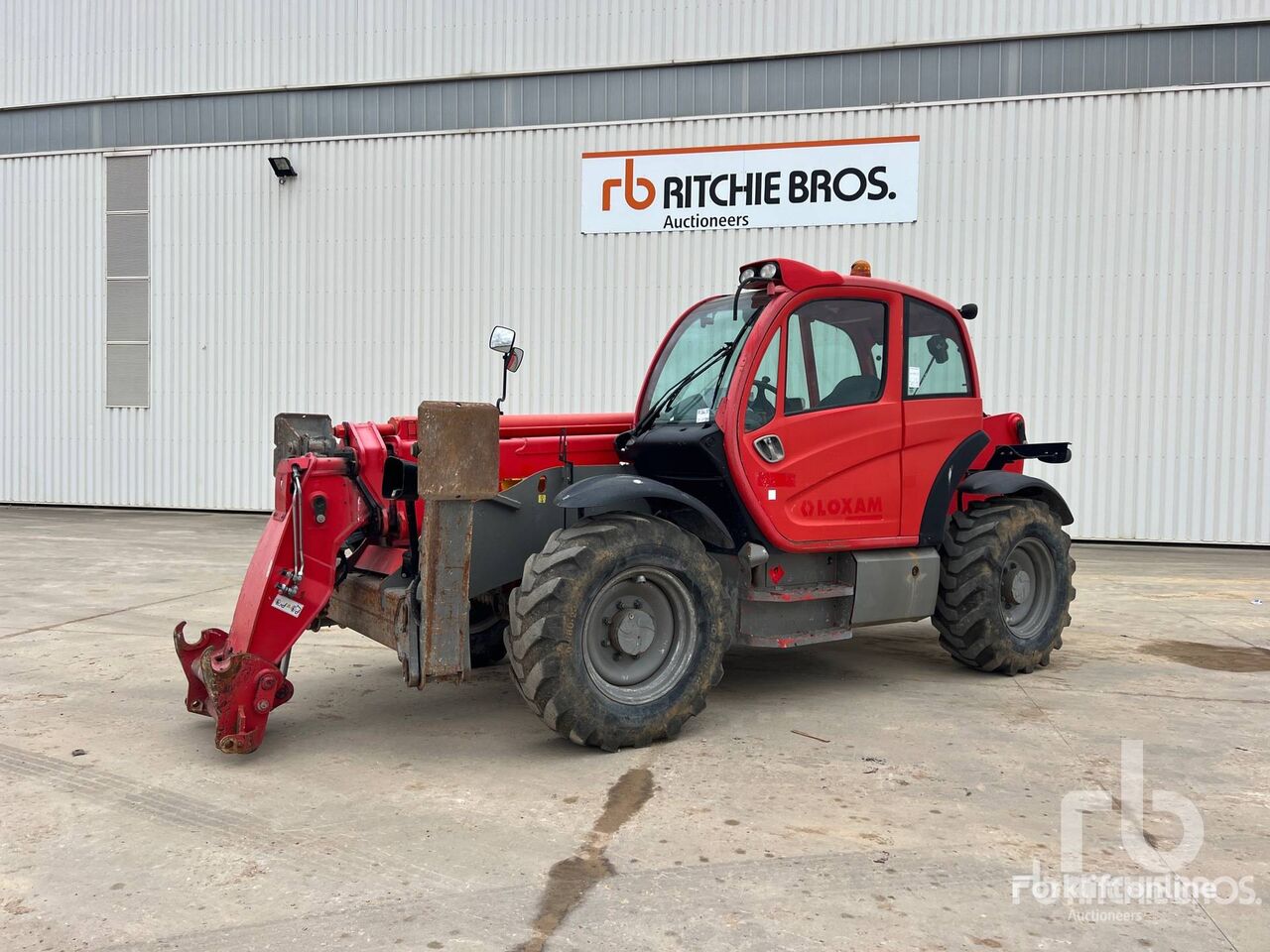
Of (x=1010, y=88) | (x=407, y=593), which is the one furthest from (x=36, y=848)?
(x=1010, y=88)

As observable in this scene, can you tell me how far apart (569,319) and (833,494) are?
10.8 meters

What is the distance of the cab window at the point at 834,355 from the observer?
552 cm

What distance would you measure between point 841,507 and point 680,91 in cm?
1141

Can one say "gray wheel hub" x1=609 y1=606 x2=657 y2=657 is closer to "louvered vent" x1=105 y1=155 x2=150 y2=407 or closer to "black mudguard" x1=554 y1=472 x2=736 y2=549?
"black mudguard" x1=554 y1=472 x2=736 y2=549

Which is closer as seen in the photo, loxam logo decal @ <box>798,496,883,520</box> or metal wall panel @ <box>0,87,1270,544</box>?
loxam logo decal @ <box>798,496,883,520</box>

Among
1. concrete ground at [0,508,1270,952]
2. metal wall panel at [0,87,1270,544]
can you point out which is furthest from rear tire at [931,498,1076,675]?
metal wall panel at [0,87,1270,544]

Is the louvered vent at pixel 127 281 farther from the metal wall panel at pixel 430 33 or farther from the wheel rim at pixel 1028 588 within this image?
the wheel rim at pixel 1028 588

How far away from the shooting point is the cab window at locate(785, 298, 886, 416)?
5.52 m

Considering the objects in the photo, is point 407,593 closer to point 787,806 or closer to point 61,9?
point 787,806

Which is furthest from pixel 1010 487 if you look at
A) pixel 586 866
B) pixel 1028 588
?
pixel 586 866

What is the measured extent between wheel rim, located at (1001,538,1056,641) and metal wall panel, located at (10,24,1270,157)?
10.1m

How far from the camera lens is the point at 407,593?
4617 millimetres

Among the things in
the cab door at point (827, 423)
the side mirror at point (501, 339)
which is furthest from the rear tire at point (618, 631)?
the side mirror at point (501, 339)

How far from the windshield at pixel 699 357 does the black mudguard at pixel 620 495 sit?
61cm
